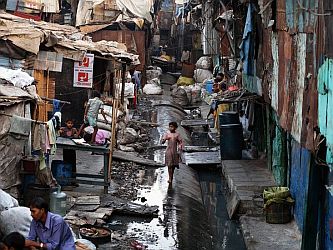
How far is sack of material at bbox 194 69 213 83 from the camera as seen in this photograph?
135 ft

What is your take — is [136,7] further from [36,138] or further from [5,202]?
[5,202]

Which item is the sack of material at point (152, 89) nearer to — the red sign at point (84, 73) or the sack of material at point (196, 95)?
the sack of material at point (196, 95)

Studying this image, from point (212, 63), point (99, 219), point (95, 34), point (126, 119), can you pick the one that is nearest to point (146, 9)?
point (95, 34)

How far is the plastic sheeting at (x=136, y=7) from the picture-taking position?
34438 mm

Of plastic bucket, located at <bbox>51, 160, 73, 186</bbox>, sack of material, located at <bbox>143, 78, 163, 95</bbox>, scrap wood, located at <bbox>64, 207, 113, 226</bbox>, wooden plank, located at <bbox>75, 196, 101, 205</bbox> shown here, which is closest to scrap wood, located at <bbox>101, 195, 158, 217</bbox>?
wooden plank, located at <bbox>75, 196, 101, 205</bbox>

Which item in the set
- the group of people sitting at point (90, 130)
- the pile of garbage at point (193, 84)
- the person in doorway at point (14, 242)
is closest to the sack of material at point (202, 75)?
the pile of garbage at point (193, 84)

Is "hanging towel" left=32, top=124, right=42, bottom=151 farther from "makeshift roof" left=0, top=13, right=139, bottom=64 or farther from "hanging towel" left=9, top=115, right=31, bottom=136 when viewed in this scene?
"makeshift roof" left=0, top=13, right=139, bottom=64

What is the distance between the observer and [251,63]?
20.0 metres

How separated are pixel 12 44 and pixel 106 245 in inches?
186

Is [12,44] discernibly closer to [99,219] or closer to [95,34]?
[99,219]

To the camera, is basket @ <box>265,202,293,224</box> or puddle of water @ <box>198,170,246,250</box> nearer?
basket @ <box>265,202,293,224</box>

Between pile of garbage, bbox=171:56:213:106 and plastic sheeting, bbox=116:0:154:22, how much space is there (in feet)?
14.1

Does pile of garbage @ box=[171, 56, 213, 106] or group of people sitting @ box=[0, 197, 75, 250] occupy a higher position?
pile of garbage @ box=[171, 56, 213, 106]

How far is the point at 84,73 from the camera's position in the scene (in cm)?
1772
